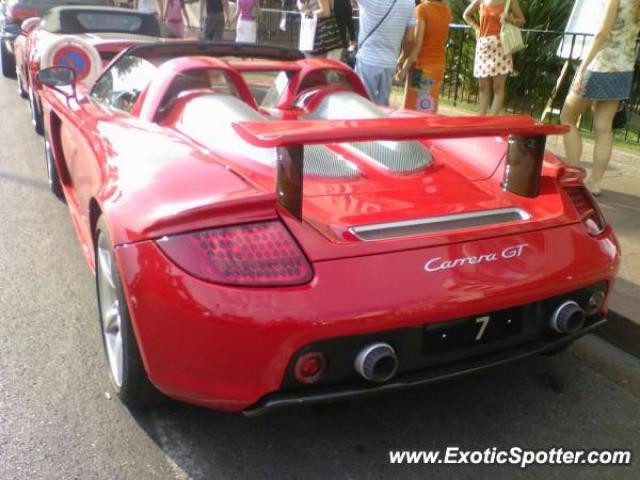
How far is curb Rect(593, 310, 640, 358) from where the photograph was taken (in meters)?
3.16

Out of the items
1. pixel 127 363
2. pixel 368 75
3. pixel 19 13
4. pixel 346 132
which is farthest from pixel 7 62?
pixel 346 132

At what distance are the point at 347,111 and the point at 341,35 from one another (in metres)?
3.20

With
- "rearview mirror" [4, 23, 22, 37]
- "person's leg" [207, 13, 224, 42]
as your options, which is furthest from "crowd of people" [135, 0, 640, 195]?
"rearview mirror" [4, 23, 22, 37]

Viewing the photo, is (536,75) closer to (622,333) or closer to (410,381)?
(622,333)

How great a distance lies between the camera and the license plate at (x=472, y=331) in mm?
2109

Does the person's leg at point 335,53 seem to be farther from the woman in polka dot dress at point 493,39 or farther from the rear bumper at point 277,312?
the rear bumper at point 277,312

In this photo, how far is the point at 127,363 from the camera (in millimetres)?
2268

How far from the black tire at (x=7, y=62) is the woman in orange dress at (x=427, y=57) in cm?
795

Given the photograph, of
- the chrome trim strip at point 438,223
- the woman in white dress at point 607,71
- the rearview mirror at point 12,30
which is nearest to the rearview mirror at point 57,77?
the chrome trim strip at point 438,223

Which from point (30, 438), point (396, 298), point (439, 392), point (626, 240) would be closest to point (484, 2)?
point (626, 240)

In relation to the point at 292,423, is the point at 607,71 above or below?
above

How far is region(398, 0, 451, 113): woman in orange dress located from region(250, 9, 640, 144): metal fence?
144 cm

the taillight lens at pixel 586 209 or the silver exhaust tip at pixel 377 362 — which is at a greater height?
the taillight lens at pixel 586 209

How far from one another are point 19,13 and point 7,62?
165cm
